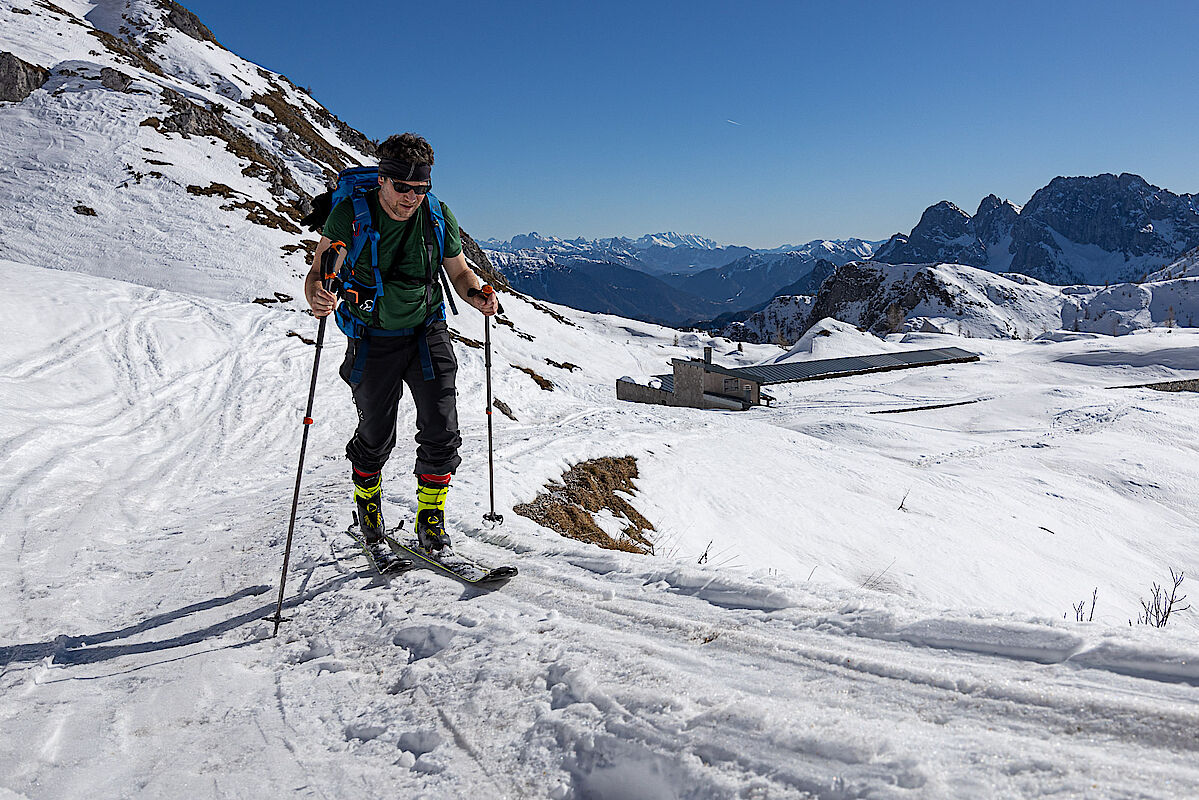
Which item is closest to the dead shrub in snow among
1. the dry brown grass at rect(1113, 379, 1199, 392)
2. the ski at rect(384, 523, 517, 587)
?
the ski at rect(384, 523, 517, 587)

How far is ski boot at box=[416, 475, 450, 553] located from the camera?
476 cm

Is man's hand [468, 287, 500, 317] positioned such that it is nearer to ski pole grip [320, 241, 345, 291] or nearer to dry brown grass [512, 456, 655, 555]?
ski pole grip [320, 241, 345, 291]

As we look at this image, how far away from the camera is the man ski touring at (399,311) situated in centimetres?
427

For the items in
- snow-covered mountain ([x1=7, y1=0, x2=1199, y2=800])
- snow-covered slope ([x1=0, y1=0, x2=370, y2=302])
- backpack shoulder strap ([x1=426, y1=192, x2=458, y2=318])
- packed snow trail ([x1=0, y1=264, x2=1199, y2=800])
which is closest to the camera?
packed snow trail ([x1=0, y1=264, x2=1199, y2=800])

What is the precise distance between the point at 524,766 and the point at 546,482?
234 inches

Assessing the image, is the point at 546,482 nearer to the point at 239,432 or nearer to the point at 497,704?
the point at 497,704

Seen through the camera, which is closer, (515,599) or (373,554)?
(515,599)

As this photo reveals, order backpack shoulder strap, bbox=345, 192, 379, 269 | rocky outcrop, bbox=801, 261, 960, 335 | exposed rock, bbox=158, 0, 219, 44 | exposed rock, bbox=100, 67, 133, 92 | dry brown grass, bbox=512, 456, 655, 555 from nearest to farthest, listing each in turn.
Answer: backpack shoulder strap, bbox=345, 192, 379, 269 < dry brown grass, bbox=512, 456, 655, 555 < exposed rock, bbox=100, 67, 133, 92 < exposed rock, bbox=158, 0, 219, 44 < rocky outcrop, bbox=801, 261, 960, 335

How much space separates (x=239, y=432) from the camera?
1095cm

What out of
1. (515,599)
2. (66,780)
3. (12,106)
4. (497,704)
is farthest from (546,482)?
(12,106)

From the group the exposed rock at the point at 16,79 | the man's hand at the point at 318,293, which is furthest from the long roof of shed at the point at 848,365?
the exposed rock at the point at 16,79

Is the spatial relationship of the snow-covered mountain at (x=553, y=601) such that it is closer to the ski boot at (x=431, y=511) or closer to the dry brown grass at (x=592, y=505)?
the dry brown grass at (x=592, y=505)

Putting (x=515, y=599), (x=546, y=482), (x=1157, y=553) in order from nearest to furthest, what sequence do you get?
(x=515, y=599) → (x=546, y=482) → (x=1157, y=553)

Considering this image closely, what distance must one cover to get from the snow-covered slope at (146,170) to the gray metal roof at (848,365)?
32288mm
